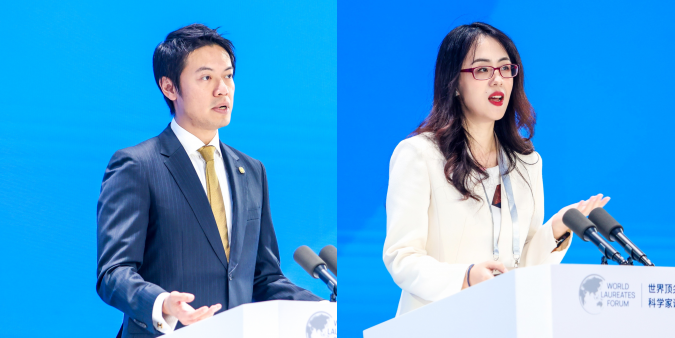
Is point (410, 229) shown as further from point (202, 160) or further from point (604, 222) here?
point (202, 160)

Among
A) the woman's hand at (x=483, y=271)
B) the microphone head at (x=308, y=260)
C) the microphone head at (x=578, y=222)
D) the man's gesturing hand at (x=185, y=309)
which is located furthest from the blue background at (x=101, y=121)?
the microphone head at (x=578, y=222)

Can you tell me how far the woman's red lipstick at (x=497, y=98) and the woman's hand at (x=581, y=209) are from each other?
17.2 inches

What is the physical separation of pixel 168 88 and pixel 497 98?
3.98 ft

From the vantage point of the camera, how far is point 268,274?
2705mm

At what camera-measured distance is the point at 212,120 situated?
2.71 m

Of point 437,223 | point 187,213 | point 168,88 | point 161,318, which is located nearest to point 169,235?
point 187,213

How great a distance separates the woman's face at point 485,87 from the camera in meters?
2.53

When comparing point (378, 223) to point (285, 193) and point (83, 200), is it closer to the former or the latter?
point (285, 193)

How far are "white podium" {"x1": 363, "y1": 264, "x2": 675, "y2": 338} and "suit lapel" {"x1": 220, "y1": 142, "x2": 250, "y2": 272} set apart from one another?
1173mm

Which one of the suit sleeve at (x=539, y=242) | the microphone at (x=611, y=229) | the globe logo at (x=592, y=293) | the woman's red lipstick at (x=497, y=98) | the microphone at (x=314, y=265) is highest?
the woman's red lipstick at (x=497, y=98)

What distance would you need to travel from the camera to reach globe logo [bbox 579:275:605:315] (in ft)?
4.71

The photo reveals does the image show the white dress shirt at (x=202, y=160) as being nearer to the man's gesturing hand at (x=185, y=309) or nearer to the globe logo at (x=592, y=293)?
the man's gesturing hand at (x=185, y=309)

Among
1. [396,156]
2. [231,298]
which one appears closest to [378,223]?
[396,156]

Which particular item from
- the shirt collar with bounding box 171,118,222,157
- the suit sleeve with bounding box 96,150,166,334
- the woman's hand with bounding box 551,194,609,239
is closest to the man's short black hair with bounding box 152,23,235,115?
the shirt collar with bounding box 171,118,222,157
